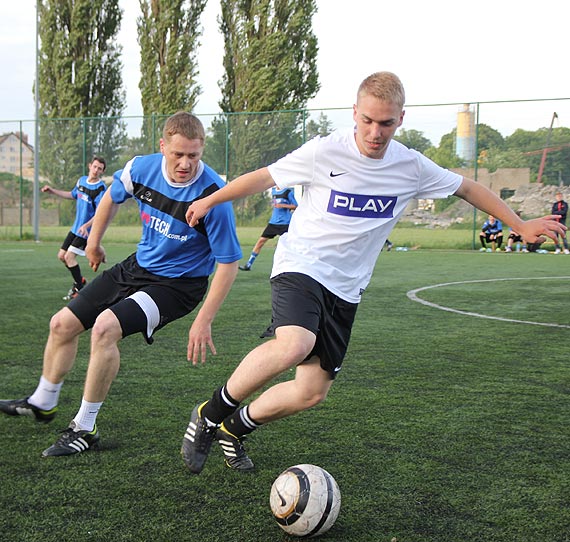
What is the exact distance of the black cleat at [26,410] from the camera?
14.5ft

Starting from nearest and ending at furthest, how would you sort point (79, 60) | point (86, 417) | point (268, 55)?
point (86, 417) → point (268, 55) → point (79, 60)

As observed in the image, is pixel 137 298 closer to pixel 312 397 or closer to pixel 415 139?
pixel 312 397

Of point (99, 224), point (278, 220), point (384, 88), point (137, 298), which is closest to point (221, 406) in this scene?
point (137, 298)

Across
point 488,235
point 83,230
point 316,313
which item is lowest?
point 488,235

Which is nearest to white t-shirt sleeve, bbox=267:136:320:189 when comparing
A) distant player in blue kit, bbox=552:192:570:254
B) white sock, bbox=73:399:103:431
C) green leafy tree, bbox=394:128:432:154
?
white sock, bbox=73:399:103:431

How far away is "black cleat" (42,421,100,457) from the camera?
387cm

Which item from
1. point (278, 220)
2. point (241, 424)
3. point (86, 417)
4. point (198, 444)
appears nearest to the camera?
point (198, 444)

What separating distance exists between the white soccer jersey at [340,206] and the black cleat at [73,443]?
4.34 feet

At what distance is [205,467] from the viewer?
Answer: 12.3ft

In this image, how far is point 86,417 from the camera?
400cm

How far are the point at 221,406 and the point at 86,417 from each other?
82cm

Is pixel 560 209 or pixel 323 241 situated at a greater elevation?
pixel 323 241

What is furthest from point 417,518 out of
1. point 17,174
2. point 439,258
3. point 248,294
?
point 17,174

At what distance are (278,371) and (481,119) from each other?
1966cm
